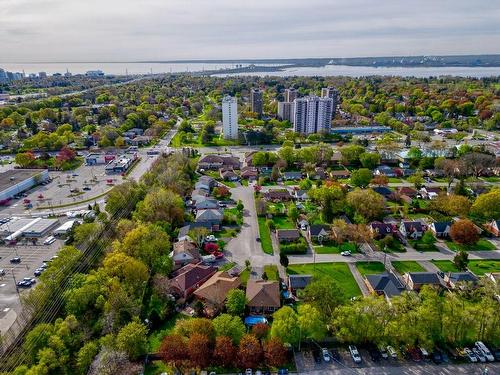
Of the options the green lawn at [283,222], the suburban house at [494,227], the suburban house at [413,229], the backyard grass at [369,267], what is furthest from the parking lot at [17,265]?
the suburban house at [494,227]

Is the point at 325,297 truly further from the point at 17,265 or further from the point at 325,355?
the point at 17,265

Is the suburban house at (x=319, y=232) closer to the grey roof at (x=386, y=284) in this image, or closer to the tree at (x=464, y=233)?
the grey roof at (x=386, y=284)

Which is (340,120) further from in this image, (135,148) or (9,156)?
(9,156)

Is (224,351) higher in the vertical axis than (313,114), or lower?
lower

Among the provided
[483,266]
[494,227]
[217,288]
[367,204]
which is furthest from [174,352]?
[494,227]

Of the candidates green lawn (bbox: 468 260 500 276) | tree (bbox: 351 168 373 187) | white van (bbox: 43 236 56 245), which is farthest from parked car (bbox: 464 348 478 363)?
white van (bbox: 43 236 56 245)
